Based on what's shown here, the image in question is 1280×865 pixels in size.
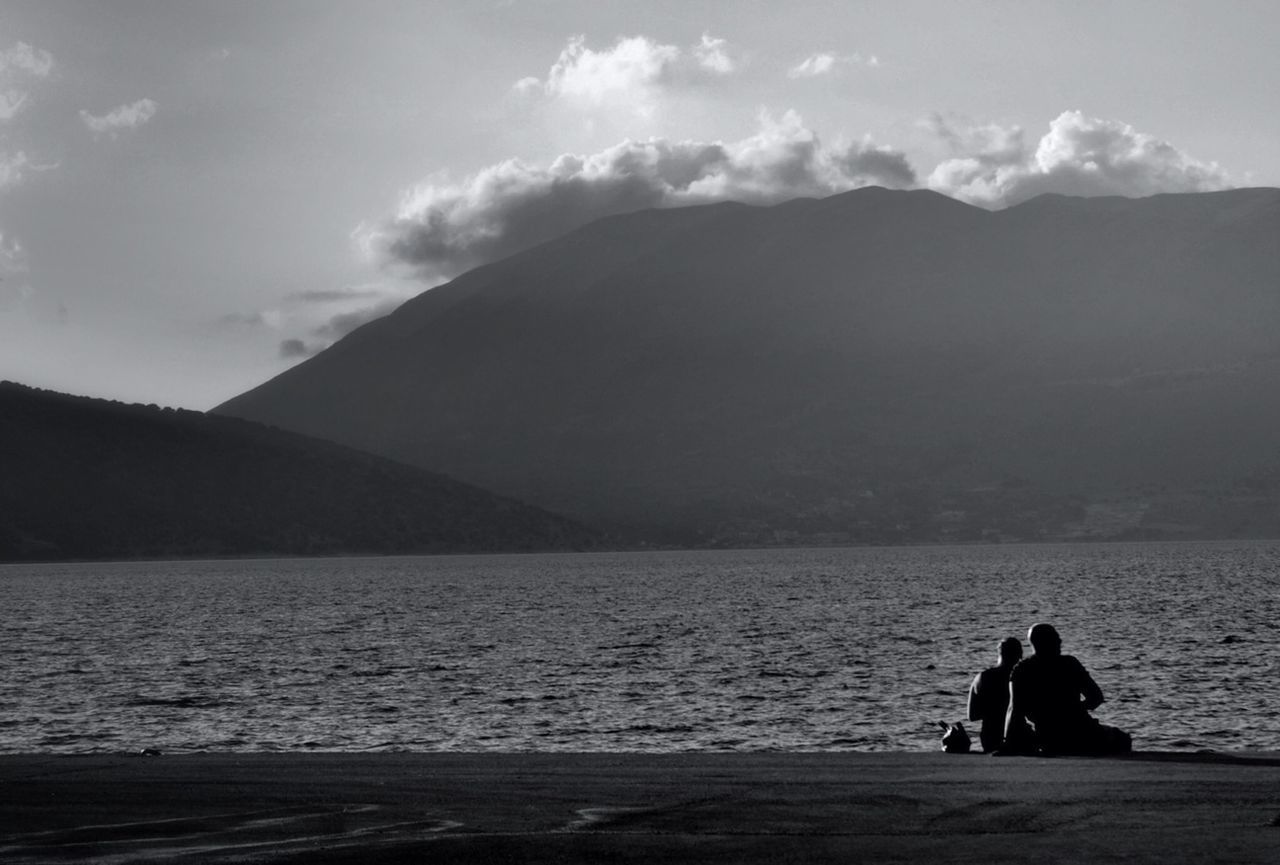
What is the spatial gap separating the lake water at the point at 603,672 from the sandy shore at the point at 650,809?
18.1m

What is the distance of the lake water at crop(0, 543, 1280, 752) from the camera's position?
1577 inches

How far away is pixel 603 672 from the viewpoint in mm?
59500

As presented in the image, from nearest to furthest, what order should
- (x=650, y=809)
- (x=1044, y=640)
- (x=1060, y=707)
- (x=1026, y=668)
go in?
1. (x=650, y=809)
2. (x=1044, y=640)
3. (x=1060, y=707)
4. (x=1026, y=668)

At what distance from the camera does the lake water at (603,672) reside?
40.1 m

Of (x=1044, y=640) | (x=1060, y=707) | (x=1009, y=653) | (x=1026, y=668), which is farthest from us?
(x=1009, y=653)

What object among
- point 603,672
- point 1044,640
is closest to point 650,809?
point 1044,640

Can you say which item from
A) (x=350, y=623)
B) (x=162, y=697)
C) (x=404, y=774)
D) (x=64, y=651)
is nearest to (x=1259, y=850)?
(x=404, y=774)

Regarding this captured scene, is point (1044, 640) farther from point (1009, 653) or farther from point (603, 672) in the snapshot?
point (603, 672)

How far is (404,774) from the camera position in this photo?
18000mm

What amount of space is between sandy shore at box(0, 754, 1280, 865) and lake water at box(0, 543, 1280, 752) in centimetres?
1806

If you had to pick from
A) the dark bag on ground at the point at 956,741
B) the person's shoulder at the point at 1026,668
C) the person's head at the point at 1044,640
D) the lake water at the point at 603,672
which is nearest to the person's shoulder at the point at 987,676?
the dark bag on ground at the point at 956,741

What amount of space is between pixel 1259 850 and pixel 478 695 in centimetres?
4040

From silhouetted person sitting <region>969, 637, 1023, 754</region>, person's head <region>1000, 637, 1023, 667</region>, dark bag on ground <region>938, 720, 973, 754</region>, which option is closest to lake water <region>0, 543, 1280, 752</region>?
dark bag on ground <region>938, 720, 973, 754</region>

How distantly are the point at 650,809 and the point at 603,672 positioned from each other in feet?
148
